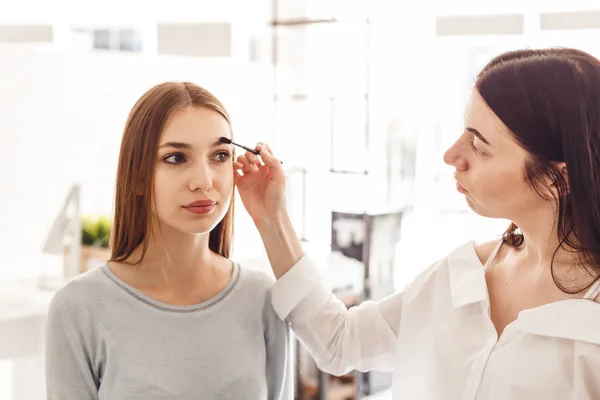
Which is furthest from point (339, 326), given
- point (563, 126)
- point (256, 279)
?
point (563, 126)

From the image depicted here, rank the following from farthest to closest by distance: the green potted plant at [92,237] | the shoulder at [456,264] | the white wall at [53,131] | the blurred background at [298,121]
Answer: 1. the green potted plant at [92,237]
2. the white wall at [53,131]
3. the blurred background at [298,121]
4. the shoulder at [456,264]

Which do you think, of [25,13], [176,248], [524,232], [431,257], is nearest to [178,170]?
[176,248]

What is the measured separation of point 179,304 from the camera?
144 centimetres

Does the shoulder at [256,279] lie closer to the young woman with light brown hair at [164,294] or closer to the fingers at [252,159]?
the young woman with light brown hair at [164,294]

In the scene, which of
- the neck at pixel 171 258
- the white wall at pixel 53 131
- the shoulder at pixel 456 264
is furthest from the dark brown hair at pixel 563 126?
the white wall at pixel 53 131

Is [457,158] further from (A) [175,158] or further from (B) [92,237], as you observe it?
(B) [92,237]

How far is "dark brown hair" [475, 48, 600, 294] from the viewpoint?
1.26 metres

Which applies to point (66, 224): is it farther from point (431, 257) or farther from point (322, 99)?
point (431, 257)

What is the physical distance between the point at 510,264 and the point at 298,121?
1585 millimetres

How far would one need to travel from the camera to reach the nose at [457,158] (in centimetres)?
139

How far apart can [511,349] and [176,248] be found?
2.05ft

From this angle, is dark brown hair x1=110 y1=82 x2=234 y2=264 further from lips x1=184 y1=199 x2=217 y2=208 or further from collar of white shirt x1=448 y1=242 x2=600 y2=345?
collar of white shirt x1=448 y1=242 x2=600 y2=345

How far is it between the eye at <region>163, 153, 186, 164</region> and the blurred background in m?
1.32

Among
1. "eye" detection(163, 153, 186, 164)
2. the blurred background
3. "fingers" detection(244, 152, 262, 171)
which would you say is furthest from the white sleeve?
the blurred background
